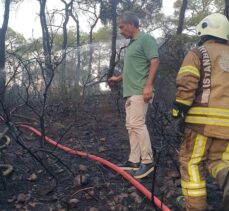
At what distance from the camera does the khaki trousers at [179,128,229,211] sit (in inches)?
118

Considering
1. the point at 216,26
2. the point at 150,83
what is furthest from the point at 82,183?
the point at 216,26

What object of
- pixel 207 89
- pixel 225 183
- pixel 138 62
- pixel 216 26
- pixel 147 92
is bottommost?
pixel 225 183

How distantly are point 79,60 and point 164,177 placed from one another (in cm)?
749

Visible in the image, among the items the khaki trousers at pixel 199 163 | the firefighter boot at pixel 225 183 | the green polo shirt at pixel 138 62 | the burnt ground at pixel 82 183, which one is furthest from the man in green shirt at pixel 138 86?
the firefighter boot at pixel 225 183

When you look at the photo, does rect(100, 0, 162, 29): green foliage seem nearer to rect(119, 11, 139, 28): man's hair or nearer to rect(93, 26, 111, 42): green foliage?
rect(119, 11, 139, 28): man's hair

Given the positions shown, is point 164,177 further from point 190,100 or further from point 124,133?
point 124,133

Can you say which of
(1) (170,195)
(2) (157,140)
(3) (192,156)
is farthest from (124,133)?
(3) (192,156)

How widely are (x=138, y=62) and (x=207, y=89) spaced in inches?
48.8

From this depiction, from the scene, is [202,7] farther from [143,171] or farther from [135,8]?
→ [143,171]

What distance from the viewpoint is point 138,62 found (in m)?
4.12

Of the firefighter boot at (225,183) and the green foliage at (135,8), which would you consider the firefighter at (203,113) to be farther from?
the green foliage at (135,8)

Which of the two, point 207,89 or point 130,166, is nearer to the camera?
point 207,89

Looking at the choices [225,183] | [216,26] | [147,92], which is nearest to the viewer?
[225,183]

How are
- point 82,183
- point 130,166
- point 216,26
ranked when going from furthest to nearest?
point 130,166, point 82,183, point 216,26
